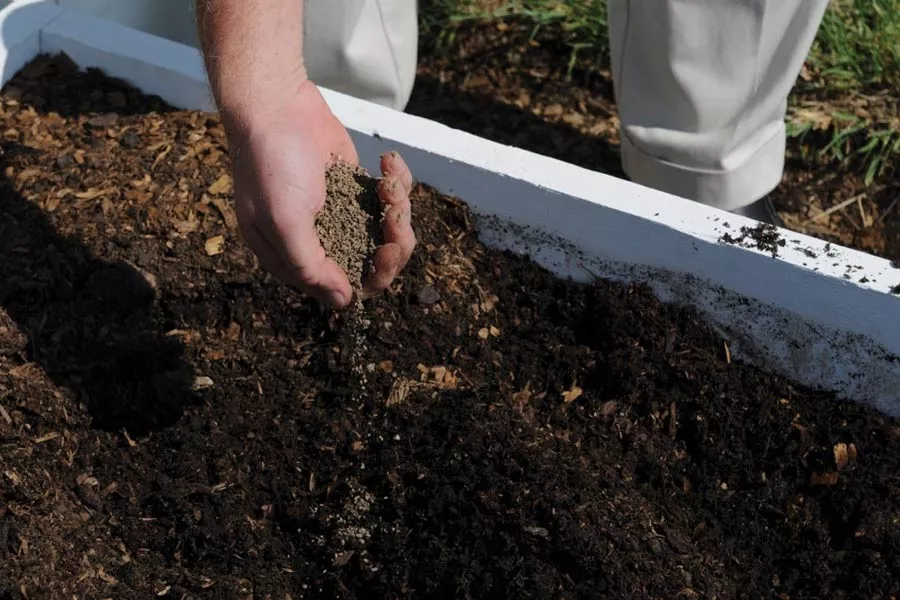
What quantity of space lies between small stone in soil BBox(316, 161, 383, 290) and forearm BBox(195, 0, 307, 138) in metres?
0.16

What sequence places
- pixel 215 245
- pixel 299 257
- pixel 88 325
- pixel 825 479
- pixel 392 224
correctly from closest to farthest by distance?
pixel 299 257 → pixel 392 224 → pixel 825 479 → pixel 88 325 → pixel 215 245

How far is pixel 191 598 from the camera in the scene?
5.01 ft

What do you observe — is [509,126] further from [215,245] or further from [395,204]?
[395,204]

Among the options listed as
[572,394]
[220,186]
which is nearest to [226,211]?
[220,186]

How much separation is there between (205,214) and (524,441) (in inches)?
32.4

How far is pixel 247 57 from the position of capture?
5.07ft

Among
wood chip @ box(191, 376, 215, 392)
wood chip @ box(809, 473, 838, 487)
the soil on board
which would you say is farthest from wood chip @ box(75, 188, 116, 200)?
wood chip @ box(809, 473, 838, 487)

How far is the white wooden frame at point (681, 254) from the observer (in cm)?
172

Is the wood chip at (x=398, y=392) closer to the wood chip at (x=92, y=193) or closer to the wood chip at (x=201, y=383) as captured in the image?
the wood chip at (x=201, y=383)

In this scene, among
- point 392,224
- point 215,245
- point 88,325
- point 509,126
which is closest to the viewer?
point 392,224

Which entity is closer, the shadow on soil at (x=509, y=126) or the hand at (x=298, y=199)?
the hand at (x=298, y=199)

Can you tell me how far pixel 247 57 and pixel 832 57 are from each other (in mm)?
A: 1962

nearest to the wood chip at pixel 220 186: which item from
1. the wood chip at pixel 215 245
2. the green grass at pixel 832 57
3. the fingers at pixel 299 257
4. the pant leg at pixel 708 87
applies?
the wood chip at pixel 215 245

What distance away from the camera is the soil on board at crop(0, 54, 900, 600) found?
1.58 meters
